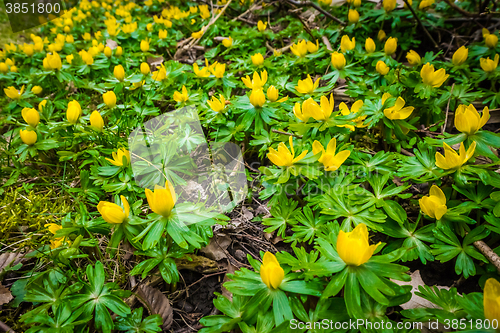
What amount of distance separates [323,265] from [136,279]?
104 cm

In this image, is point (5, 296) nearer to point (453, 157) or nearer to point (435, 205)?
point (435, 205)

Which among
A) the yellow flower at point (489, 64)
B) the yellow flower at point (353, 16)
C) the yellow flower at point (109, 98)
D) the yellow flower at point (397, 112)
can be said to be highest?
the yellow flower at point (353, 16)

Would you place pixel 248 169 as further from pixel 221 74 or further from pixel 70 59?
pixel 70 59

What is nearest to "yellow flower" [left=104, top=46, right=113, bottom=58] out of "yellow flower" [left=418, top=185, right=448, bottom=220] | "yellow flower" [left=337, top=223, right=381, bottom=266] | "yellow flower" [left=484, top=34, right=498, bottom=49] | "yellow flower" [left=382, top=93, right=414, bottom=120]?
"yellow flower" [left=382, top=93, right=414, bottom=120]

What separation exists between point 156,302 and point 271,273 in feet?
2.37

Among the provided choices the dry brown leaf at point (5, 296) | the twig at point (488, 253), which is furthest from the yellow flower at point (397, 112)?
the dry brown leaf at point (5, 296)

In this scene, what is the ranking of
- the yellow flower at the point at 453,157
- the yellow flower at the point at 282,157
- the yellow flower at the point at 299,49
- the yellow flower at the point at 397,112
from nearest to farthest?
the yellow flower at the point at 453,157 < the yellow flower at the point at 282,157 < the yellow flower at the point at 397,112 < the yellow flower at the point at 299,49

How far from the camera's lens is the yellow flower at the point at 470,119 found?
1323 mm

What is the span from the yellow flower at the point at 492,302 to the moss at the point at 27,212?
2.09 metres

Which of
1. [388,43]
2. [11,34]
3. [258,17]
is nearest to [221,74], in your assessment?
[388,43]

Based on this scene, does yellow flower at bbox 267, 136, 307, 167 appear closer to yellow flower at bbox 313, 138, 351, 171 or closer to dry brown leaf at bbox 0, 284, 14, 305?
yellow flower at bbox 313, 138, 351, 171

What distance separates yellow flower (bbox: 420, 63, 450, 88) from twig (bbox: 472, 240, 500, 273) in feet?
3.41

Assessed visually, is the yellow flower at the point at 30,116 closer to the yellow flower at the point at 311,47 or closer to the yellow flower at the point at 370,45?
the yellow flower at the point at 311,47

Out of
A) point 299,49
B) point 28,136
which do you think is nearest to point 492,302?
point 299,49
